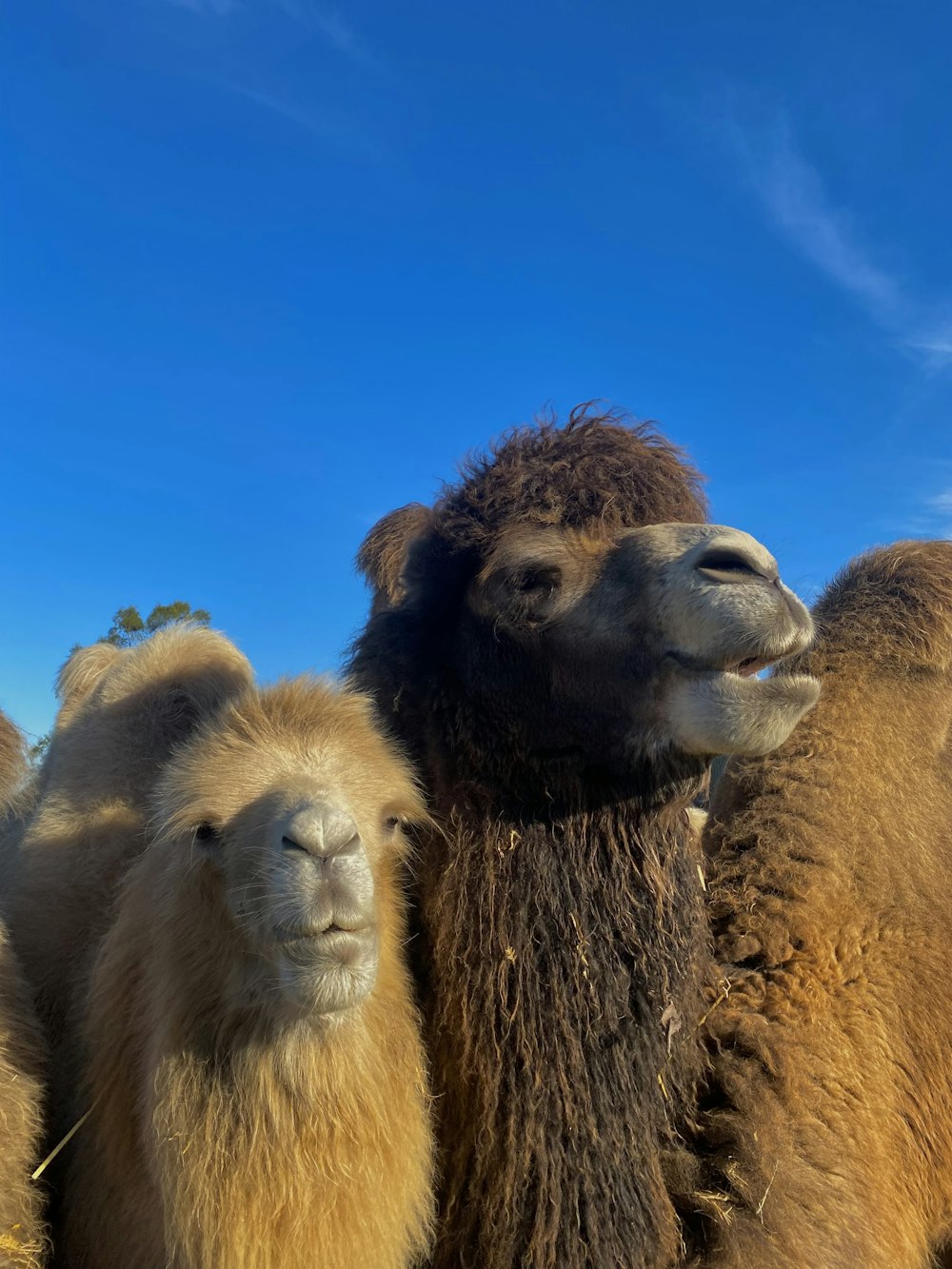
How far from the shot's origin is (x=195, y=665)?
446 centimetres

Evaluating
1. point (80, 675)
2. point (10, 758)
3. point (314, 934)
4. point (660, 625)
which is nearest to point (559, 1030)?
point (314, 934)

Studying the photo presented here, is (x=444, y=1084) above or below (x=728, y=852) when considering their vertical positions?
below

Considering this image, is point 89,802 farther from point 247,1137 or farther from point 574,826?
Answer: point 574,826

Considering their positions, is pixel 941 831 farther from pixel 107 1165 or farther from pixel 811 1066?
pixel 107 1165

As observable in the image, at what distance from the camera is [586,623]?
3379 millimetres

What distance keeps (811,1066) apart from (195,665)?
2.96m

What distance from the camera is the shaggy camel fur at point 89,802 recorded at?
3.77 meters

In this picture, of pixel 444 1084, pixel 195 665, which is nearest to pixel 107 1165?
pixel 444 1084

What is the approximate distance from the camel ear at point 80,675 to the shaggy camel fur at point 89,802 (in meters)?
0.01

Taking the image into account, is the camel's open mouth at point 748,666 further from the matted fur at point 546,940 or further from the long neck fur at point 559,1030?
the long neck fur at point 559,1030

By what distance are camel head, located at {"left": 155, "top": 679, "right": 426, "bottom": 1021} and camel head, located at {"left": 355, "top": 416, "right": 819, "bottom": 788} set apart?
1.58 ft

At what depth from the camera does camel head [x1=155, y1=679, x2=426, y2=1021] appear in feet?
8.38

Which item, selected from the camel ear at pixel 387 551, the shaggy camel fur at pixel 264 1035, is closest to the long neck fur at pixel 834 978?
the shaggy camel fur at pixel 264 1035

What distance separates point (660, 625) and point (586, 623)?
0.29 m
